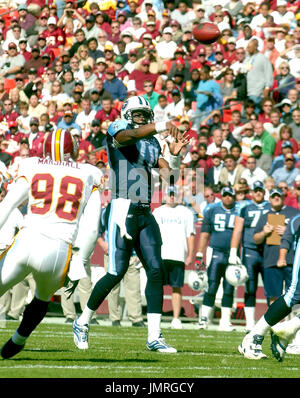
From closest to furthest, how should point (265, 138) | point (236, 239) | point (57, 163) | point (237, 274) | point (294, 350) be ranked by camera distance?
point (57, 163)
point (294, 350)
point (237, 274)
point (236, 239)
point (265, 138)

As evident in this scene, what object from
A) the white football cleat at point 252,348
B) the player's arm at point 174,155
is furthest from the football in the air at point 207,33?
the white football cleat at point 252,348

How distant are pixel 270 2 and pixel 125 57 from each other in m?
2.88

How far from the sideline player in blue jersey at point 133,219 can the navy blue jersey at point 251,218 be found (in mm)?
4057

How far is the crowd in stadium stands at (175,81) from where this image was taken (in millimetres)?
14531

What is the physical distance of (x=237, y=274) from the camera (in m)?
11.7

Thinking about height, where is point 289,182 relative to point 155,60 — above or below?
below

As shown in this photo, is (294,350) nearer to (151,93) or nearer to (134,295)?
(134,295)

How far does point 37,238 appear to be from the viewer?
636 centimetres

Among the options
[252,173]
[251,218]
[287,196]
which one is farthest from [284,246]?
[252,173]

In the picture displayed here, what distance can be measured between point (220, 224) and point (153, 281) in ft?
15.2
